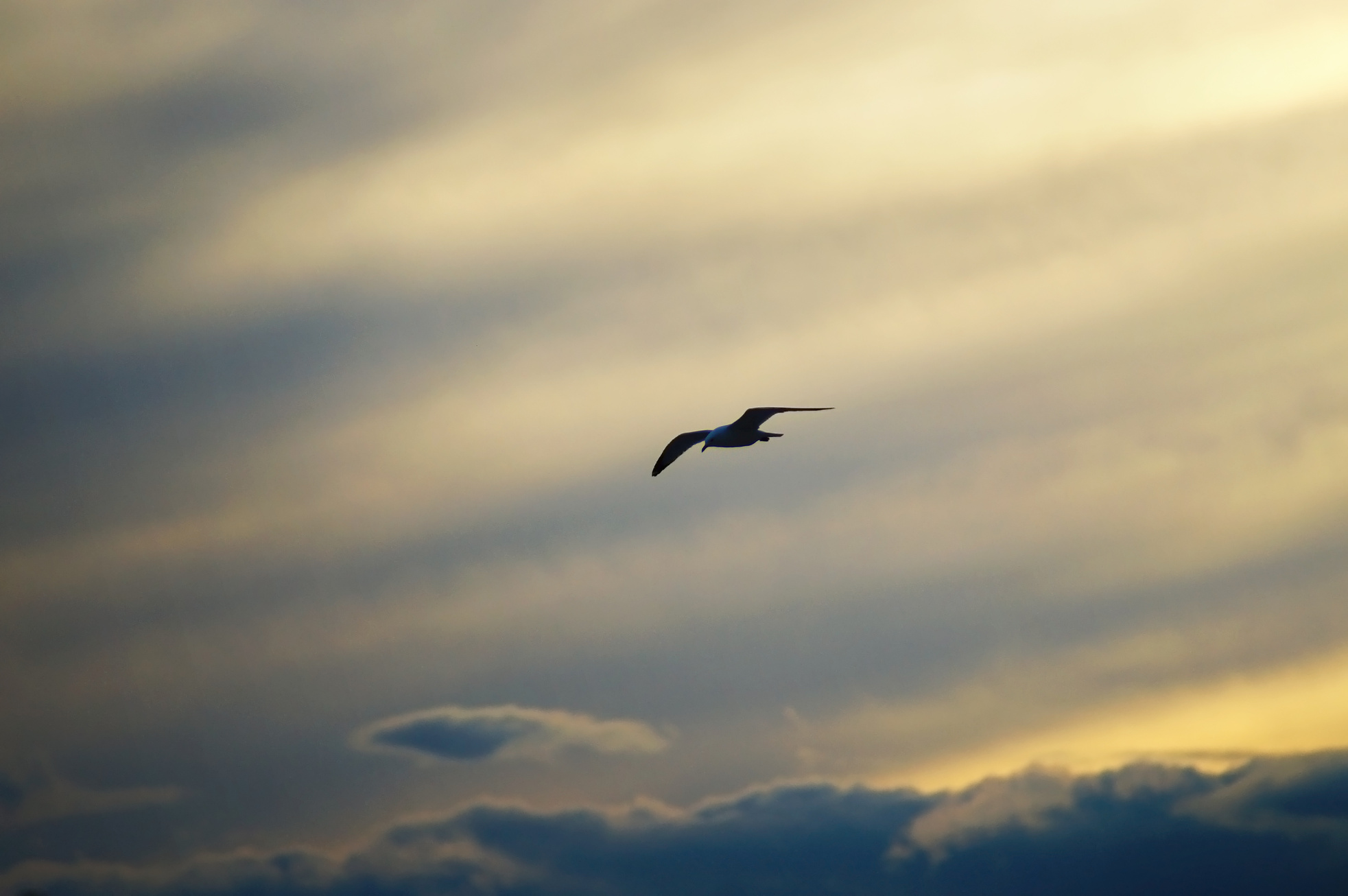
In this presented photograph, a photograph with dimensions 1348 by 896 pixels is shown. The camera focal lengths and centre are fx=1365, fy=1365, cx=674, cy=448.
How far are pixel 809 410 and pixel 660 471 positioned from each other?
22.7m

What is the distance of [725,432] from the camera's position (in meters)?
125

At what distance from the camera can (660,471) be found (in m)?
132

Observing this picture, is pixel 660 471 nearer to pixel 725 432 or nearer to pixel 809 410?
pixel 725 432

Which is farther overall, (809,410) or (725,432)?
(725,432)

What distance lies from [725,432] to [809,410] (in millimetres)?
13220

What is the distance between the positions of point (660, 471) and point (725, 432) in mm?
9815

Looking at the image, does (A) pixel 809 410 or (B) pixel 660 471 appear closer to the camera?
(A) pixel 809 410

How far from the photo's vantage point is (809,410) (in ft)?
372

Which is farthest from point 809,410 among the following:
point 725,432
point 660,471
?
point 660,471
